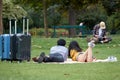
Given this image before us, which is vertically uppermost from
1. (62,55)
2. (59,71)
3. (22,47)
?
(22,47)

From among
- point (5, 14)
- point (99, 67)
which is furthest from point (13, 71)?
point (5, 14)

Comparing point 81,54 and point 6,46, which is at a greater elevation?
point 6,46

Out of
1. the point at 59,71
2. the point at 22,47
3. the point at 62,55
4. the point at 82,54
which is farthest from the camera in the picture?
the point at 82,54

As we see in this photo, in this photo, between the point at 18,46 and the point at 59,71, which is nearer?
the point at 59,71

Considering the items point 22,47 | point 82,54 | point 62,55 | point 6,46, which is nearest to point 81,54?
point 82,54

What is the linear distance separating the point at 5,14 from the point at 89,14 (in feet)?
48.4

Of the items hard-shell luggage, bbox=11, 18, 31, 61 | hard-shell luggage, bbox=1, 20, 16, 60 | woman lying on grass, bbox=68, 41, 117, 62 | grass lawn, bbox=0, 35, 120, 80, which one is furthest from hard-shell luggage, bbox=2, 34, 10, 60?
woman lying on grass, bbox=68, 41, 117, 62

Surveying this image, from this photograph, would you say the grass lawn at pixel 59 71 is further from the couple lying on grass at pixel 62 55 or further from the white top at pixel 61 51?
the white top at pixel 61 51

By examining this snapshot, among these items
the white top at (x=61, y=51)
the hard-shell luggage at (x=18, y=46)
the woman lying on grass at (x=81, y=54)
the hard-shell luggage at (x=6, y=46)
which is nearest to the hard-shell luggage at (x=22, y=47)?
the hard-shell luggage at (x=18, y=46)

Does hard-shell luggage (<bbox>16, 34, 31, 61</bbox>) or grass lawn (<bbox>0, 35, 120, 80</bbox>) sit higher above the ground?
hard-shell luggage (<bbox>16, 34, 31, 61</bbox>)

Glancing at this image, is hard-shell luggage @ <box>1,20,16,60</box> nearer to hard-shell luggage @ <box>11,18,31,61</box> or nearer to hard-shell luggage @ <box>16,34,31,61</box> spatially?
hard-shell luggage @ <box>11,18,31,61</box>

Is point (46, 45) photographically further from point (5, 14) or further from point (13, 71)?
point (5, 14)

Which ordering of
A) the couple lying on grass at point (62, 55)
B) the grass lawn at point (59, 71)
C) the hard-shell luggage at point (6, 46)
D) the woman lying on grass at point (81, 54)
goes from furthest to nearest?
the hard-shell luggage at point (6, 46) → the woman lying on grass at point (81, 54) → the couple lying on grass at point (62, 55) → the grass lawn at point (59, 71)

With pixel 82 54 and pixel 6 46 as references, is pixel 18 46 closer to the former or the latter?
pixel 6 46
